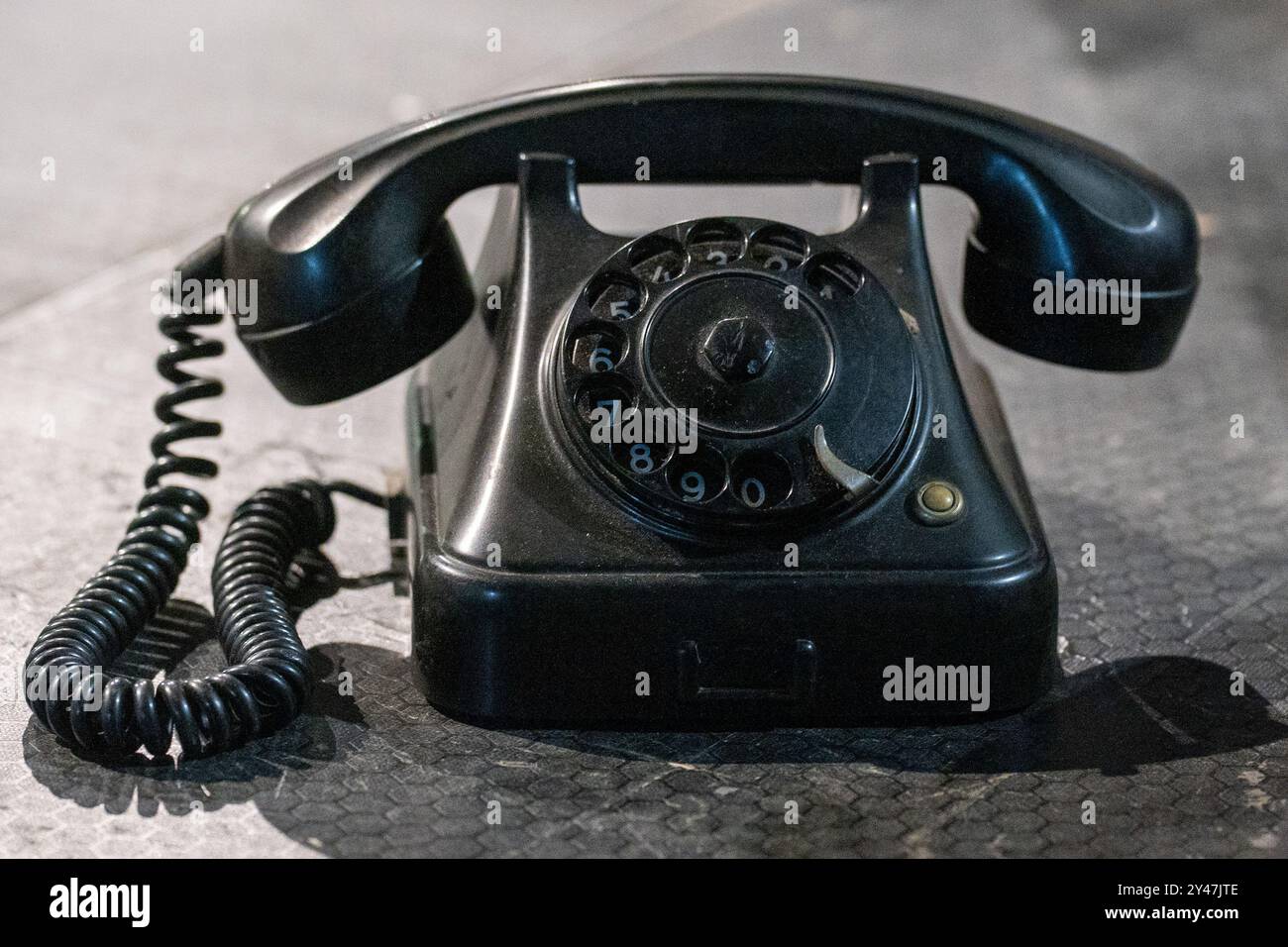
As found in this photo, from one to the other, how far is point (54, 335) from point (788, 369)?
0.94 meters

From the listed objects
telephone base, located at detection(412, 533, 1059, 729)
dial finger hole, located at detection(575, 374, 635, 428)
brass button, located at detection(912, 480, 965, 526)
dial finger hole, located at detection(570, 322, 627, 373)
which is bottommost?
telephone base, located at detection(412, 533, 1059, 729)

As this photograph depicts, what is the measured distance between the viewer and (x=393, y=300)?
110cm

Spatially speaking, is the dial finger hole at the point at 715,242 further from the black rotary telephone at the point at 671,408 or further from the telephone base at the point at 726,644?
the telephone base at the point at 726,644

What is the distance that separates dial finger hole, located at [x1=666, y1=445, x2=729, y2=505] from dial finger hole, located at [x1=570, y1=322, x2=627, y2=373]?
8 centimetres

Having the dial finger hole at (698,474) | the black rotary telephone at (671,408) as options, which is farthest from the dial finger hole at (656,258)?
the dial finger hole at (698,474)

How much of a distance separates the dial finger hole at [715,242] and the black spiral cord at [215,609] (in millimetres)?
338

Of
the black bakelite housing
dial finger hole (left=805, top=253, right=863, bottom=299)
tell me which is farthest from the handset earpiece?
dial finger hole (left=805, top=253, right=863, bottom=299)

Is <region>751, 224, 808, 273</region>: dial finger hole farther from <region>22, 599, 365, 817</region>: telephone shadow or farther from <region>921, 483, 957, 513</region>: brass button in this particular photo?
<region>22, 599, 365, 817</region>: telephone shadow

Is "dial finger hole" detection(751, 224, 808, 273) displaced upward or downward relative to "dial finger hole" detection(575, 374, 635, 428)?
upward

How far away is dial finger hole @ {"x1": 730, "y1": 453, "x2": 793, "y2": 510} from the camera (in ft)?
3.19

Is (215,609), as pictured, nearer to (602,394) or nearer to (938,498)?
(602,394)

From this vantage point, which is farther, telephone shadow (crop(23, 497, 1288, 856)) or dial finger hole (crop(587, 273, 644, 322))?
dial finger hole (crop(587, 273, 644, 322))

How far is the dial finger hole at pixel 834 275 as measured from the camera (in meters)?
1.04

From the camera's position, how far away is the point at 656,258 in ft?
3.47
